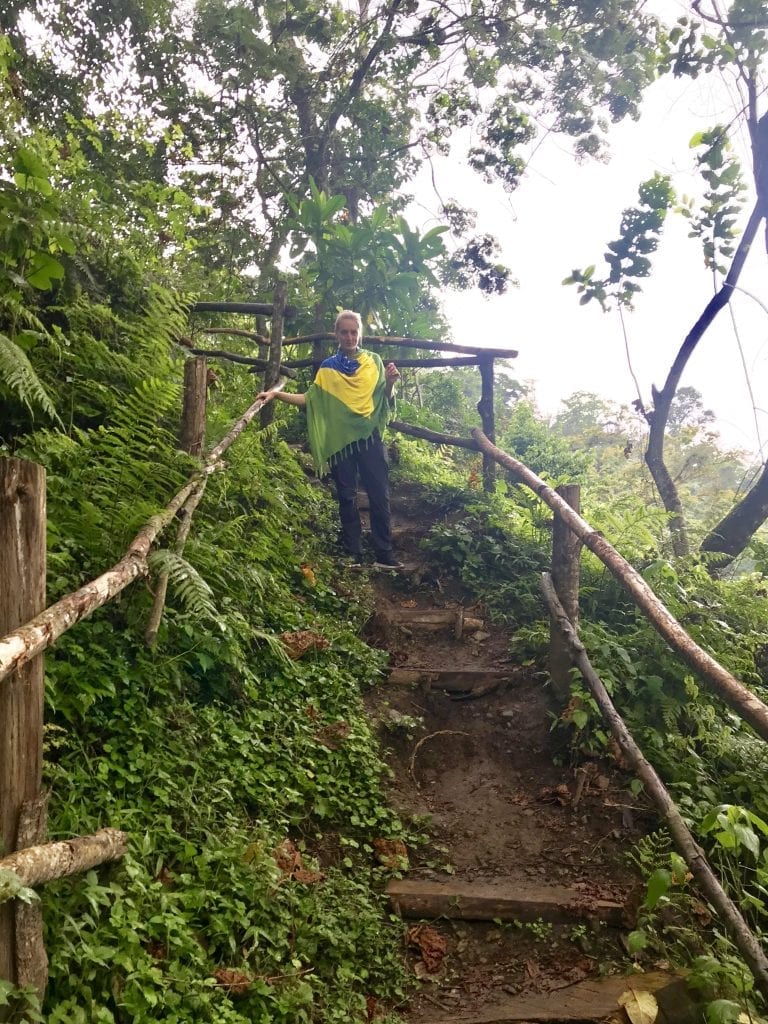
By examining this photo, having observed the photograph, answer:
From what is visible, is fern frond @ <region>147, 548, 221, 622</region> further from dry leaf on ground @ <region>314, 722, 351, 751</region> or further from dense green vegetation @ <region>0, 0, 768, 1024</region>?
dry leaf on ground @ <region>314, 722, 351, 751</region>

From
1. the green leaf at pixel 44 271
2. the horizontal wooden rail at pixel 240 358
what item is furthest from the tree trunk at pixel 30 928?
the horizontal wooden rail at pixel 240 358

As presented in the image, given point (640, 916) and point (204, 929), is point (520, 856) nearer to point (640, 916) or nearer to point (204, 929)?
point (640, 916)

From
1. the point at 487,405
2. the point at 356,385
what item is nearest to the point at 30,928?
the point at 356,385

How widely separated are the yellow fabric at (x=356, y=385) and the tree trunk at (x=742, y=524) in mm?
3984

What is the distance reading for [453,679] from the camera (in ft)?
17.2

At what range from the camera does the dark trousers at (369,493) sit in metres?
6.82

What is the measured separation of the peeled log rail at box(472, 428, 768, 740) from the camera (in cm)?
273

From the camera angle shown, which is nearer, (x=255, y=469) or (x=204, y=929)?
(x=204, y=929)

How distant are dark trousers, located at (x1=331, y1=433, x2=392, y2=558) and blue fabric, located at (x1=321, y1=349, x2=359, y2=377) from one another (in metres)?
0.70

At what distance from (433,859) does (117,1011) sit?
2.00m

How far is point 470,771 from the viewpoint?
14.7ft

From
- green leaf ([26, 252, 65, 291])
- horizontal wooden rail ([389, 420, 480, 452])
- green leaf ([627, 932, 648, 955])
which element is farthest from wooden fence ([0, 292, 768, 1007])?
horizontal wooden rail ([389, 420, 480, 452])

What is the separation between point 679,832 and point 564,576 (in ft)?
7.13

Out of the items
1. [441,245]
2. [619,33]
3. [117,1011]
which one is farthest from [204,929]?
[619,33]
